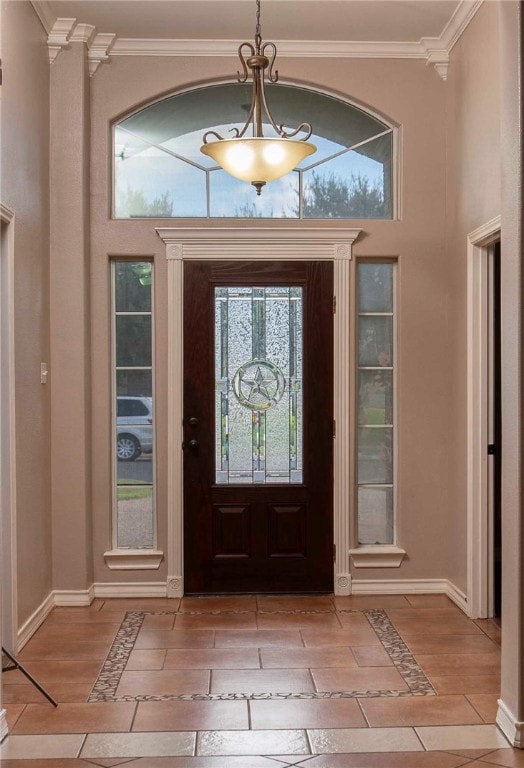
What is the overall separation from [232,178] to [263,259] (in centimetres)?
56

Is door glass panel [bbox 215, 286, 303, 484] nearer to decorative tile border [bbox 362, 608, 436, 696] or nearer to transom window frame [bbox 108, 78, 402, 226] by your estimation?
transom window frame [bbox 108, 78, 402, 226]

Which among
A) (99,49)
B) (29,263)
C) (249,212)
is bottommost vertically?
(29,263)

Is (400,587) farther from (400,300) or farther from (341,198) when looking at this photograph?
(341,198)

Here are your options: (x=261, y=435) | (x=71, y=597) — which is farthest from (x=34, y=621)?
(x=261, y=435)

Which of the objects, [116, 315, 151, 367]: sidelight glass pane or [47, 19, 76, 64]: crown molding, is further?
[116, 315, 151, 367]: sidelight glass pane

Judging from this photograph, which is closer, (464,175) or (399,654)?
(399,654)

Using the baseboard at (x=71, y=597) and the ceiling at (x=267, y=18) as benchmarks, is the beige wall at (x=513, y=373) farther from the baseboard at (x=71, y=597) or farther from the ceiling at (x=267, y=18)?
the baseboard at (x=71, y=597)

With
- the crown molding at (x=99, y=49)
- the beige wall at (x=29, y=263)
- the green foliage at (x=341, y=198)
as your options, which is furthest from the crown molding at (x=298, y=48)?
the green foliage at (x=341, y=198)

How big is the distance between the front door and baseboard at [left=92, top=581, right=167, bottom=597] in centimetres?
18

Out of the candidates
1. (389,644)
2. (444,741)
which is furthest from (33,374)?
(444,741)

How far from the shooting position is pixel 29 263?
189 inches

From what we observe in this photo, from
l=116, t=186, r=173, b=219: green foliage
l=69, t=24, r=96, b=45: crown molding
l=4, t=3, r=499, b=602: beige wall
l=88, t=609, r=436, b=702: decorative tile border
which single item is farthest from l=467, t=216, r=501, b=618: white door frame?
l=69, t=24, r=96, b=45: crown molding

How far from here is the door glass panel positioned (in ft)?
18.2

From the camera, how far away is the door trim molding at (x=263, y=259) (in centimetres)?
546
